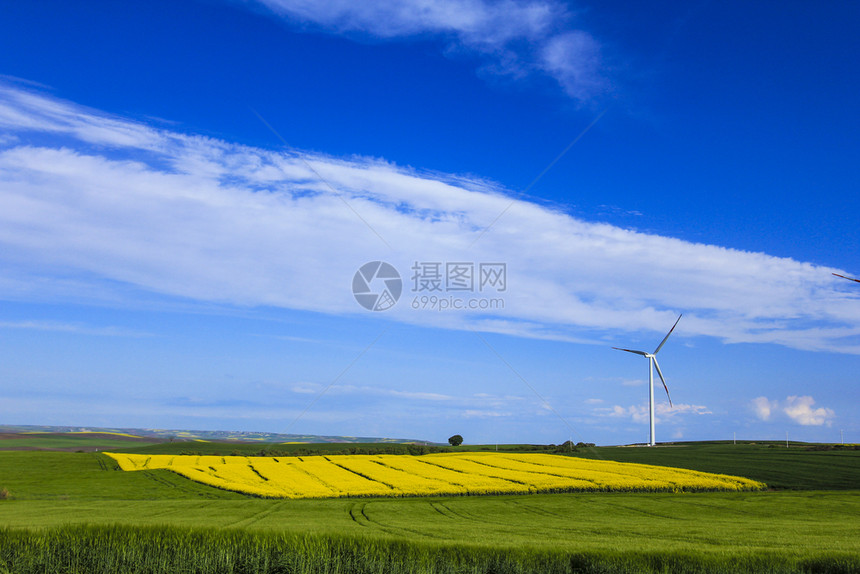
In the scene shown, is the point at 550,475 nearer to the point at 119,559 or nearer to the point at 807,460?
the point at 807,460

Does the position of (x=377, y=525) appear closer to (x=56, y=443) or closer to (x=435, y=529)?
(x=435, y=529)

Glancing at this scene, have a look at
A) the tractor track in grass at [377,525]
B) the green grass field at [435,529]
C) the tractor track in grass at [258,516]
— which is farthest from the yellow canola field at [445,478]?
the tractor track in grass at [377,525]

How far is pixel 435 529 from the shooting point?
89.2 feet

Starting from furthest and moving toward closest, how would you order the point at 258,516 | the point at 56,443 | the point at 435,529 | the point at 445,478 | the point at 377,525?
the point at 56,443
the point at 445,478
the point at 258,516
the point at 377,525
the point at 435,529

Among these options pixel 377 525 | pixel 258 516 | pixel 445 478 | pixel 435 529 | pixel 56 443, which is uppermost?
pixel 435 529

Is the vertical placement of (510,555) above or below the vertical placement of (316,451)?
above

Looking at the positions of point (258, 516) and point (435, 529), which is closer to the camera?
point (435, 529)

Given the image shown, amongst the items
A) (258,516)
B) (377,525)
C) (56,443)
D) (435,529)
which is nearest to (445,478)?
(258,516)

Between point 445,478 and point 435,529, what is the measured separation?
1140 inches

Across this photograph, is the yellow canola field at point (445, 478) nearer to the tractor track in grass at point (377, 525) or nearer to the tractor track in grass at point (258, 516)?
the tractor track in grass at point (258, 516)

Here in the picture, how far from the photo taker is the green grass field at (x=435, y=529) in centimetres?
1689

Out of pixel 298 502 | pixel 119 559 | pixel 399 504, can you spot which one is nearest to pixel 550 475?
pixel 399 504

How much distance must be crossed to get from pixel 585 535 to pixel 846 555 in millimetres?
10510

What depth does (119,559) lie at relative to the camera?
17734mm
